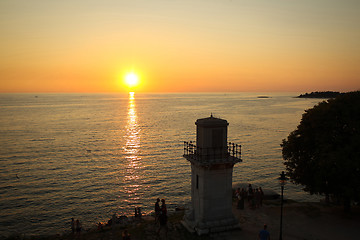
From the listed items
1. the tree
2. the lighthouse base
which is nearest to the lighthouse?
the lighthouse base

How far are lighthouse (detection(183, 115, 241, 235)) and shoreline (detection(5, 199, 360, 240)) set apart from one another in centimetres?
81

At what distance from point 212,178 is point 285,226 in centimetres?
675

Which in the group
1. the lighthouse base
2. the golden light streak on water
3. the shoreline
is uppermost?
the lighthouse base

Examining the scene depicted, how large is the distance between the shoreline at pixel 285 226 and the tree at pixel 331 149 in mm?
1853

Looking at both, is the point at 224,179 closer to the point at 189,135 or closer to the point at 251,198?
the point at 251,198

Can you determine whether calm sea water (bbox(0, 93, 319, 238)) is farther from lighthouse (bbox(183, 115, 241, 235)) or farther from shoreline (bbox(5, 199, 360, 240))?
lighthouse (bbox(183, 115, 241, 235))

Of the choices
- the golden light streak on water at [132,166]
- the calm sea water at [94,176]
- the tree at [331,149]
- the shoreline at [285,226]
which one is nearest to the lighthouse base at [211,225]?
the shoreline at [285,226]

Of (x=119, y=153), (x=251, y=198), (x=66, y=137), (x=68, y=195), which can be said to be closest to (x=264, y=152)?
(x=119, y=153)

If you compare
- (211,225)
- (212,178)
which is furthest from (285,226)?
(212,178)

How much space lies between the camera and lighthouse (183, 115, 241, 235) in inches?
709

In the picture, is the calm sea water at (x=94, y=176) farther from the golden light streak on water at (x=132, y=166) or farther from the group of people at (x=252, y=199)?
the group of people at (x=252, y=199)

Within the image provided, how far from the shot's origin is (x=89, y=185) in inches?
1543

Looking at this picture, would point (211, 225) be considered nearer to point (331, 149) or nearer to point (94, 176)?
point (331, 149)

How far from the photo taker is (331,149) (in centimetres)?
1988
